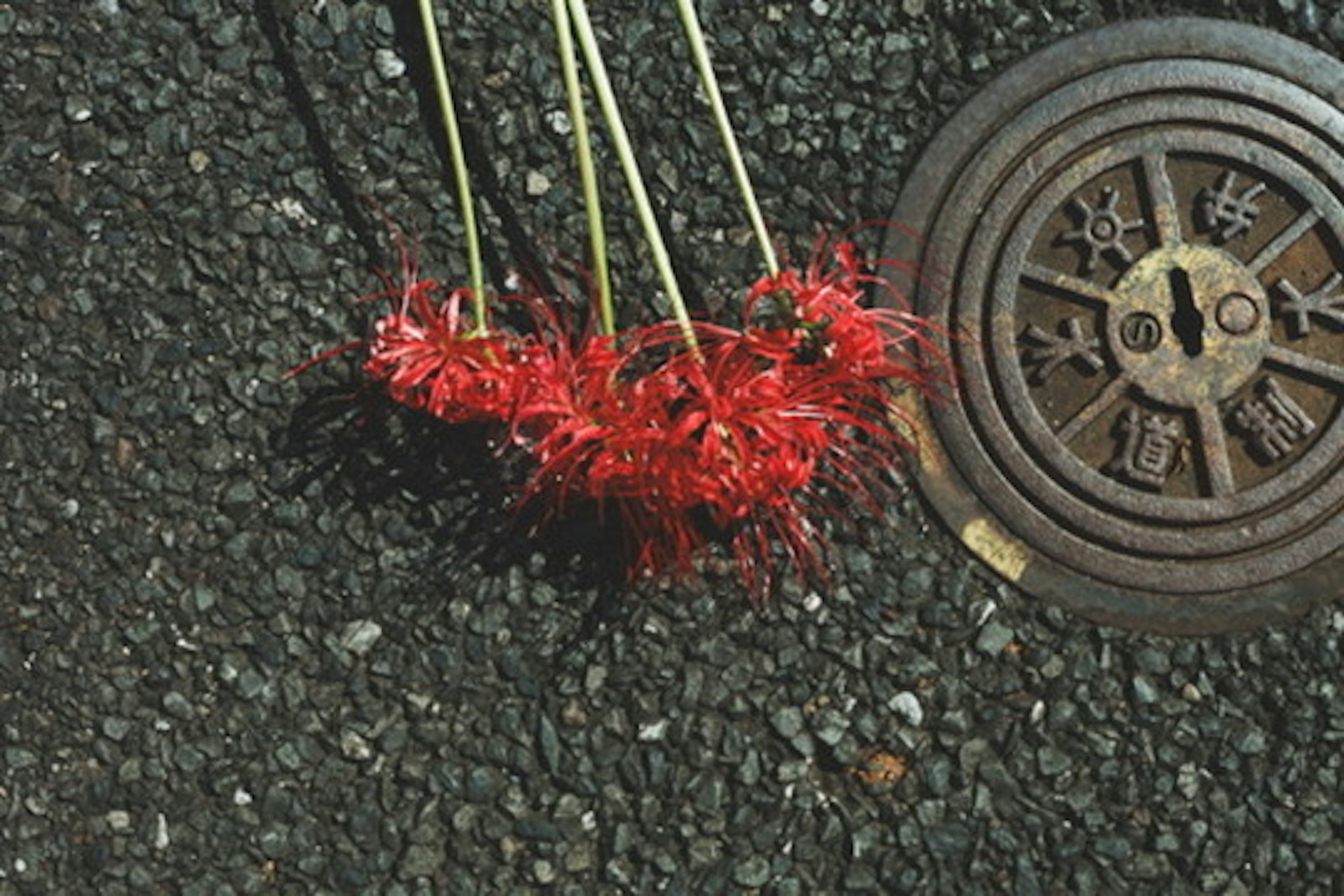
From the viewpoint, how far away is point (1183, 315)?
2.88m

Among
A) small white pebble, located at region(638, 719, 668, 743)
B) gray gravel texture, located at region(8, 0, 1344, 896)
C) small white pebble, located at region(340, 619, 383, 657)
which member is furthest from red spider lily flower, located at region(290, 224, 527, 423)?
small white pebble, located at region(638, 719, 668, 743)

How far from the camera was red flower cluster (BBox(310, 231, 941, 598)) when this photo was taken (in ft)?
8.54

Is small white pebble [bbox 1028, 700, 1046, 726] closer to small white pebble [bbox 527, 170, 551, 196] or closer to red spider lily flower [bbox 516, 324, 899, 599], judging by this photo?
red spider lily flower [bbox 516, 324, 899, 599]

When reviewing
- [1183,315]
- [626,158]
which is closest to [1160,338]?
[1183,315]

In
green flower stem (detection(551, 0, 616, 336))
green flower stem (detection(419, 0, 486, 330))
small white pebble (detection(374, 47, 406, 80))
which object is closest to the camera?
green flower stem (detection(551, 0, 616, 336))

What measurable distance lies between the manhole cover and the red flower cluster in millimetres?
149

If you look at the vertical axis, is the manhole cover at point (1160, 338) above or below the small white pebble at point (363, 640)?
above

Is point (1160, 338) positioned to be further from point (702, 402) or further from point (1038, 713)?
point (702, 402)

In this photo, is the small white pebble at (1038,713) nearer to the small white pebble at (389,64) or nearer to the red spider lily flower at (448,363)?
the red spider lily flower at (448,363)

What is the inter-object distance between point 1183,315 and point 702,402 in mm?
851

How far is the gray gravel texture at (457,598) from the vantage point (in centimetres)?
287

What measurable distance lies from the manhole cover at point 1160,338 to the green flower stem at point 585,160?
0.57 meters

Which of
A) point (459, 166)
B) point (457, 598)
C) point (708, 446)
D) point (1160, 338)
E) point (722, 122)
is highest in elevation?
point (722, 122)

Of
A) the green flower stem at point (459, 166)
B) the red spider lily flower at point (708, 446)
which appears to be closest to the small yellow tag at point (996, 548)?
the red spider lily flower at point (708, 446)
